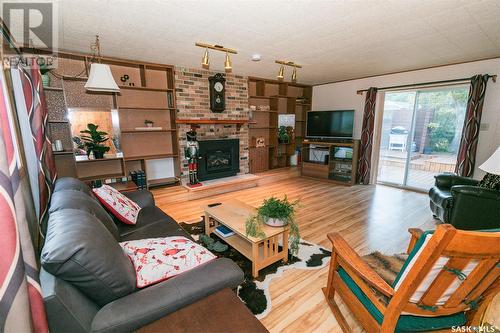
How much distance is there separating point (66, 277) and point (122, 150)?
3151mm

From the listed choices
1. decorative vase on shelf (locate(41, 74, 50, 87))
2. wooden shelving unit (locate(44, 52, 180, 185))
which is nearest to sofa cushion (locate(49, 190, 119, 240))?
wooden shelving unit (locate(44, 52, 180, 185))

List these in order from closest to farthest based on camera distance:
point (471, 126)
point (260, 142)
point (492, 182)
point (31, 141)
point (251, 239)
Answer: point (31, 141) < point (251, 239) < point (492, 182) < point (471, 126) < point (260, 142)

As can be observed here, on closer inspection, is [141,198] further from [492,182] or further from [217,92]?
[492,182]

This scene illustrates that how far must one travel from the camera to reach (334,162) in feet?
17.3

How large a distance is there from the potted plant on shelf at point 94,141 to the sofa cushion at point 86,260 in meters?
2.61

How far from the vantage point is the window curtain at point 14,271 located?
2.18 ft

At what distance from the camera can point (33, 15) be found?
6.64ft

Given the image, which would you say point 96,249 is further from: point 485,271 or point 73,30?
point 73,30

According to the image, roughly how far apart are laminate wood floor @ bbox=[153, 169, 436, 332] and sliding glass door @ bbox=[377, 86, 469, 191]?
20.4 inches

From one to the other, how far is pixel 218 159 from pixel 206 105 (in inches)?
43.8

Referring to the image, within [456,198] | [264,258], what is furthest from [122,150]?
[456,198]

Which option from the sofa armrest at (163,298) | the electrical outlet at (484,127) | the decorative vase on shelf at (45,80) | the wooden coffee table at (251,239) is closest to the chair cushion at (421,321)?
the sofa armrest at (163,298)

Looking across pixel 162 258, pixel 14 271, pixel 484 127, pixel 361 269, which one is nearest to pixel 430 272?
pixel 361 269

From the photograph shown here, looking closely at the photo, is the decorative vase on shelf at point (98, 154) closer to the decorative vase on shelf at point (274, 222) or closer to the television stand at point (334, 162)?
the decorative vase on shelf at point (274, 222)
